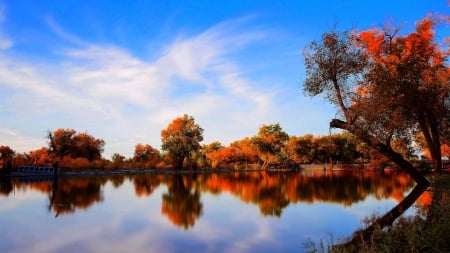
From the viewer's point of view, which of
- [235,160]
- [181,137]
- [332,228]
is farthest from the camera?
[235,160]

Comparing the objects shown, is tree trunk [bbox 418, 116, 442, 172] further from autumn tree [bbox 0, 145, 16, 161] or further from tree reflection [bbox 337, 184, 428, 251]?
autumn tree [bbox 0, 145, 16, 161]

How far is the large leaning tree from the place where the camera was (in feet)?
66.5

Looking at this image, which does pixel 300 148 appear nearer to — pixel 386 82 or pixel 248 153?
pixel 248 153

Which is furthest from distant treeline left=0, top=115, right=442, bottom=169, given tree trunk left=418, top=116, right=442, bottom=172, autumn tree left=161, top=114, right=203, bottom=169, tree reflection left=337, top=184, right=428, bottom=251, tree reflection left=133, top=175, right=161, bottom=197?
tree reflection left=337, top=184, right=428, bottom=251

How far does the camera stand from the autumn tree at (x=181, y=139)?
7212 centimetres

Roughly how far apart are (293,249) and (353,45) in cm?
1482

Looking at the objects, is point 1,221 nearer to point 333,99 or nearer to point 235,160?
point 333,99

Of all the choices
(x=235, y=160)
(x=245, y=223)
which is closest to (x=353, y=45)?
(x=245, y=223)

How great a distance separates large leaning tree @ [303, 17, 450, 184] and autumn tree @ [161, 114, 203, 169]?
5124 centimetres

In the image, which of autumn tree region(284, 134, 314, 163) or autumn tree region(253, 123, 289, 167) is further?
autumn tree region(253, 123, 289, 167)

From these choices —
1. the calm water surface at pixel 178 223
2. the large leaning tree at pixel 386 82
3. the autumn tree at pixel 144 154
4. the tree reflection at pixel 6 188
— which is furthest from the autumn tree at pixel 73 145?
the large leaning tree at pixel 386 82

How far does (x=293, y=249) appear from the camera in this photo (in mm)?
10062

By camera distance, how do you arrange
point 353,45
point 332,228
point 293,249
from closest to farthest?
point 293,249, point 332,228, point 353,45

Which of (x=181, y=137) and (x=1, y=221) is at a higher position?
(x=181, y=137)
